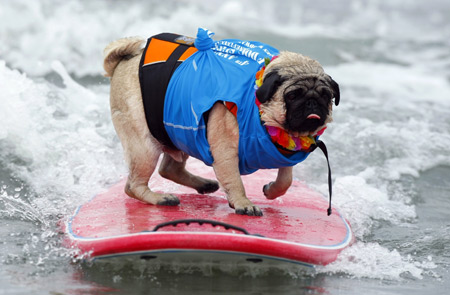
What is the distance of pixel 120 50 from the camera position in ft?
17.1

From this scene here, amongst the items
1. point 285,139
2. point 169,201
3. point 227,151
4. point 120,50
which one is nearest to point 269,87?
point 285,139

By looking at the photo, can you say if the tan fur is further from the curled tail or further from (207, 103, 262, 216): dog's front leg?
the curled tail

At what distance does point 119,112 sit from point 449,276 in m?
2.40

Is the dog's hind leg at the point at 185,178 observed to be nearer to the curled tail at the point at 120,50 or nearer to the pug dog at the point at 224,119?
the pug dog at the point at 224,119

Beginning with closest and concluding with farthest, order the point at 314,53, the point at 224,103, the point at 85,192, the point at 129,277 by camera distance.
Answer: the point at 129,277 → the point at 224,103 → the point at 85,192 → the point at 314,53

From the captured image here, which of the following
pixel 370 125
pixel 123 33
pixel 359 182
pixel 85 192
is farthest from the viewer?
pixel 123 33

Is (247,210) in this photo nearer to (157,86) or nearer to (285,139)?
(285,139)

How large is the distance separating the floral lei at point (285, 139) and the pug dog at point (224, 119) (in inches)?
1.7

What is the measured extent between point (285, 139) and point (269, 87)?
1.17 ft

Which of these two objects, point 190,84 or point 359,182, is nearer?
point 190,84

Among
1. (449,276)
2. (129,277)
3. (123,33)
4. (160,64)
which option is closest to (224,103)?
(160,64)

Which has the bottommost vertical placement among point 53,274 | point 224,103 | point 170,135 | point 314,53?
point 314,53

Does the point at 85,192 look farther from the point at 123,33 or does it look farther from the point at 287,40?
the point at 287,40

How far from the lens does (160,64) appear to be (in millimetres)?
4965
